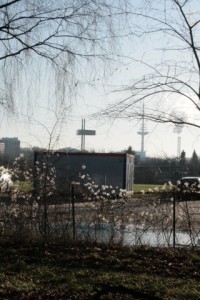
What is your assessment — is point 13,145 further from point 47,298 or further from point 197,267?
point 47,298

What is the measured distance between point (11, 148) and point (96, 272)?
9.19m

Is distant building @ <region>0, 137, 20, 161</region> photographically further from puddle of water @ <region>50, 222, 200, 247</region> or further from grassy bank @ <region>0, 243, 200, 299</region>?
grassy bank @ <region>0, 243, 200, 299</region>

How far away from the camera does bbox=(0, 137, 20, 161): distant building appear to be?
15.7 m

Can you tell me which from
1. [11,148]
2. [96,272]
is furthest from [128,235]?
[11,148]

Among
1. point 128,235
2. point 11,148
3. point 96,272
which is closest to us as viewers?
point 96,272

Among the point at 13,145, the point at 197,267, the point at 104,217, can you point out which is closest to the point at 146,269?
the point at 197,267

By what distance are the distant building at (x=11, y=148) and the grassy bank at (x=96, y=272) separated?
16.8 ft

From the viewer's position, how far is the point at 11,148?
16938 mm

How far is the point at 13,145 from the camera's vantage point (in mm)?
16406

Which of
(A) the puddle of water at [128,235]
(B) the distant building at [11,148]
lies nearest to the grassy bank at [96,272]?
(A) the puddle of water at [128,235]

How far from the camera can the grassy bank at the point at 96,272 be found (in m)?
6.68

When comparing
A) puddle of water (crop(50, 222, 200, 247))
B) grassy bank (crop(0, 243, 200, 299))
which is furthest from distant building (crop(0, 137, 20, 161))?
grassy bank (crop(0, 243, 200, 299))

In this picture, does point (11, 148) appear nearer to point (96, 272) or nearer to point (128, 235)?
point (128, 235)

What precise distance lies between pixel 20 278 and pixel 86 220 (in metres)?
4.94
